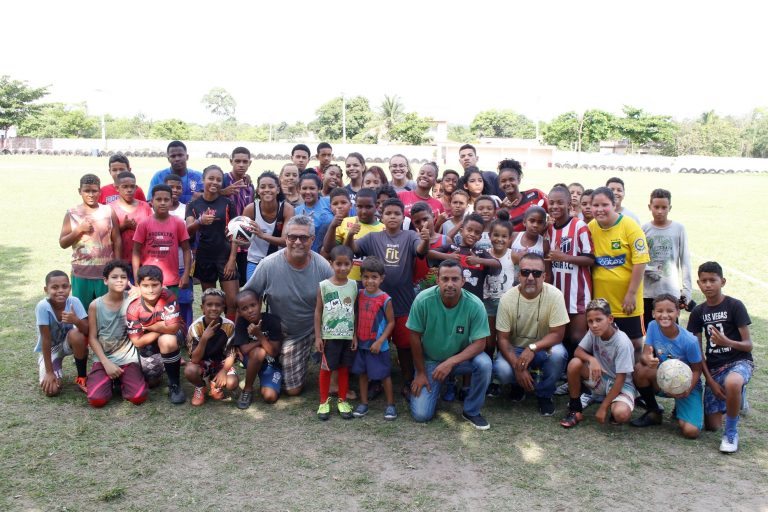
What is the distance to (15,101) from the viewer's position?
65.3 metres

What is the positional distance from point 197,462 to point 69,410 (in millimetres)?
1470

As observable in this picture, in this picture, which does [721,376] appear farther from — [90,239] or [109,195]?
[109,195]

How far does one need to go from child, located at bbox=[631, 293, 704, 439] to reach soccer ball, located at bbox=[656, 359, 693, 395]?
0.18 feet

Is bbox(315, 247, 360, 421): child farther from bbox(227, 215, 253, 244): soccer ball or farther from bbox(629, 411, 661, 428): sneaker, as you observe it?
bbox(629, 411, 661, 428): sneaker

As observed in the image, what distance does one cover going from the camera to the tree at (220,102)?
410 ft

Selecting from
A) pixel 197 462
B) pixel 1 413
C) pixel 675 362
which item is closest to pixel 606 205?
pixel 675 362

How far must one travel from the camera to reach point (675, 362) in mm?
4770

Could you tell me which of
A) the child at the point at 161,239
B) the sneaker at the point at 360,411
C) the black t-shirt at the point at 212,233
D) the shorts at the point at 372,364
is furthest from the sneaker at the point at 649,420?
the child at the point at 161,239

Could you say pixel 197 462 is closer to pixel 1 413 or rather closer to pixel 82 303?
pixel 1 413

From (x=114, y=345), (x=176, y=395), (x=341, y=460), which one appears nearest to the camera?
(x=341, y=460)

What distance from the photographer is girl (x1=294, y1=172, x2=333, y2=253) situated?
6.54m

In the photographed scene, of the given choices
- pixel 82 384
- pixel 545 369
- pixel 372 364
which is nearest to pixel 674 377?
pixel 545 369

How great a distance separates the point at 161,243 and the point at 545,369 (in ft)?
12.1

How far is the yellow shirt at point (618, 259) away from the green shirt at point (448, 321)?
4.08 feet
